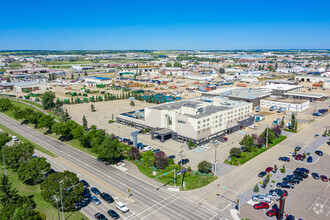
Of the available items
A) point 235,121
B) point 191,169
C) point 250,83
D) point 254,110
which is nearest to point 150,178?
point 191,169

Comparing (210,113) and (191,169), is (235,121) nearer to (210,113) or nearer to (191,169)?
(210,113)

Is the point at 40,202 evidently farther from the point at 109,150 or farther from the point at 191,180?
the point at 191,180

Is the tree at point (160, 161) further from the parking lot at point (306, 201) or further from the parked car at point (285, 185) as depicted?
the parked car at point (285, 185)

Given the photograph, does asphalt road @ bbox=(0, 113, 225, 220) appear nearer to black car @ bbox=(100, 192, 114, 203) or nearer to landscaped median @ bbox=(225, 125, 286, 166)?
black car @ bbox=(100, 192, 114, 203)

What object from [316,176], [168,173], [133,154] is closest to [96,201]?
[168,173]

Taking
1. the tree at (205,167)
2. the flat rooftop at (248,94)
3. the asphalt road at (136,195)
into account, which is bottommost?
the asphalt road at (136,195)

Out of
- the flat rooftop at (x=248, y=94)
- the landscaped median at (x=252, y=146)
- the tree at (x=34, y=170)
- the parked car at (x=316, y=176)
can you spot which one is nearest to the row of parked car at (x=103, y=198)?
the tree at (x=34, y=170)
